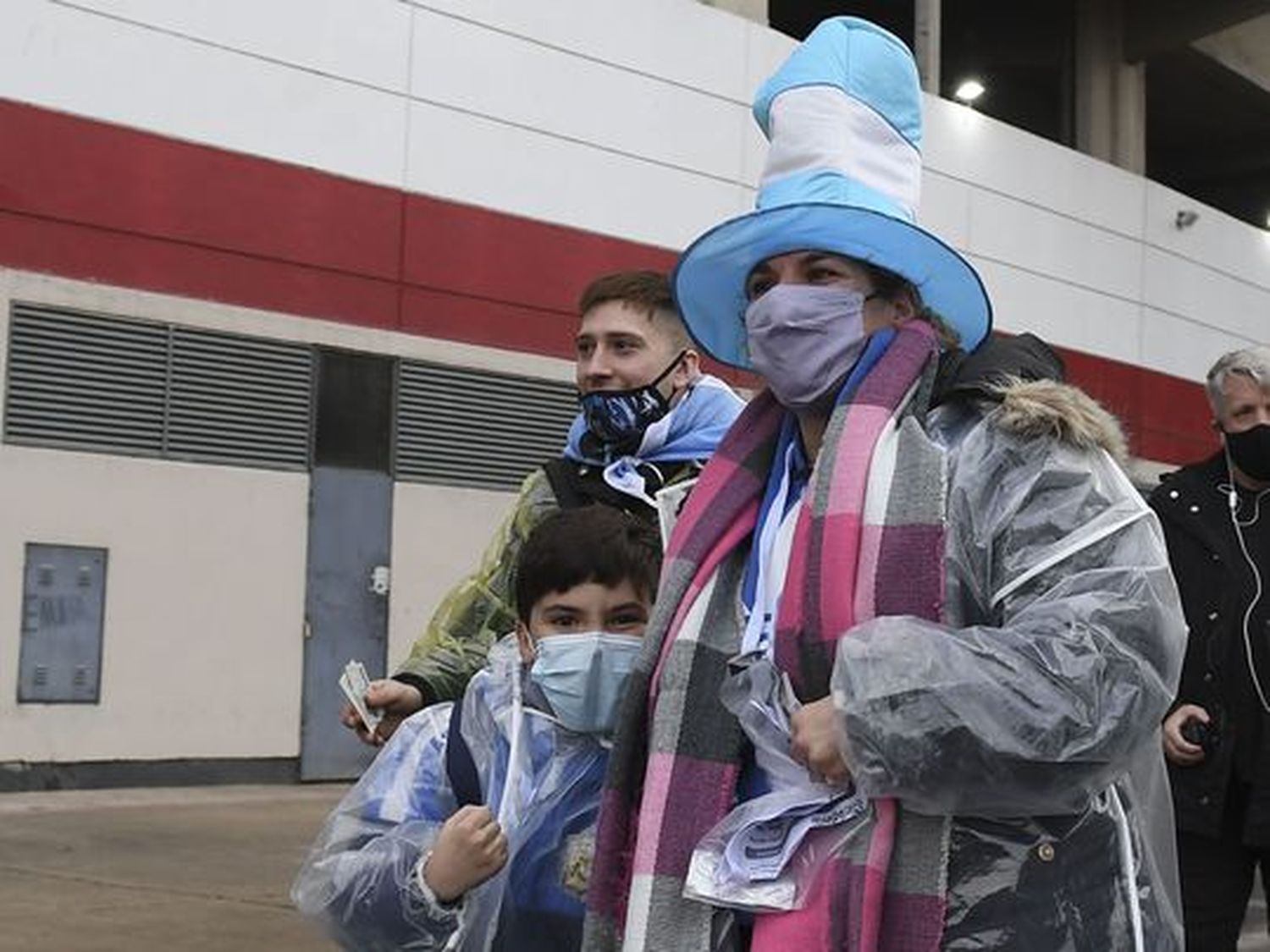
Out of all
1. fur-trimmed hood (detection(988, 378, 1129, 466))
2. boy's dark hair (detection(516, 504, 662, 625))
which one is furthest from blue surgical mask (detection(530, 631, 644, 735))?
fur-trimmed hood (detection(988, 378, 1129, 466))

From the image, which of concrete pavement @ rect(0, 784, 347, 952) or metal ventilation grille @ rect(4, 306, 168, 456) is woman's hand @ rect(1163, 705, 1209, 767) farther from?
metal ventilation grille @ rect(4, 306, 168, 456)

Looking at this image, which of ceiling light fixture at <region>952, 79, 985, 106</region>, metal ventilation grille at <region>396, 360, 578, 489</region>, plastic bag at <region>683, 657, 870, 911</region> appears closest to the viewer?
plastic bag at <region>683, 657, 870, 911</region>

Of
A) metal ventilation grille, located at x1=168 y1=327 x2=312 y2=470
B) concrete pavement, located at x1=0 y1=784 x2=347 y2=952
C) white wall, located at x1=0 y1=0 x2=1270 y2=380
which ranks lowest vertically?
concrete pavement, located at x1=0 y1=784 x2=347 y2=952

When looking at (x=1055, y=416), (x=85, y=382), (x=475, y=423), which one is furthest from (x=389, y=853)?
(x=475, y=423)

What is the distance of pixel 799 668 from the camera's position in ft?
6.65

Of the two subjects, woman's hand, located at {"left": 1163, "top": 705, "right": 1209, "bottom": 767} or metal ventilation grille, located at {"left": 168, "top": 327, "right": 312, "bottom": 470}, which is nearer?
woman's hand, located at {"left": 1163, "top": 705, "right": 1209, "bottom": 767}

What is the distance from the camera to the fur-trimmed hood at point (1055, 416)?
2051mm

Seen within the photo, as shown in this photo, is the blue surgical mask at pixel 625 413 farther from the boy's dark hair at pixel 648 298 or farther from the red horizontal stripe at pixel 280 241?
the red horizontal stripe at pixel 280 241

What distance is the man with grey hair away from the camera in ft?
12.9

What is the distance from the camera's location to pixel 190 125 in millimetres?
10773

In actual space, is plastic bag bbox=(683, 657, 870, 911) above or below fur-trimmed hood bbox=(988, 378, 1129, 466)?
below

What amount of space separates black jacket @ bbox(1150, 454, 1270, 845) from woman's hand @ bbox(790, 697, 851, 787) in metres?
2.27

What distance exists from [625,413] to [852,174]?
48.1 inches

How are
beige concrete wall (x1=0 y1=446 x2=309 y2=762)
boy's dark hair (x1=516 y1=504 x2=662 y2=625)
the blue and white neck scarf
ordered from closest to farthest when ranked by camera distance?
1. boy's dark hair (x1=516 y1=504 x2=662 y2=625)
2. the blue and white neck scarf
3. beige concrete wall (x1=0 y1=446 x2=309 y2=762)
